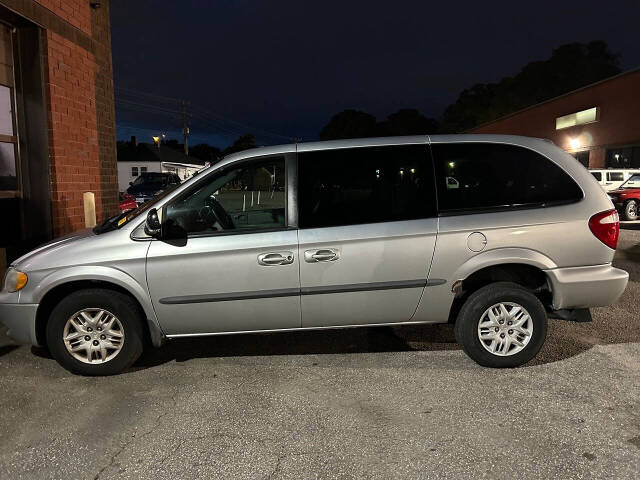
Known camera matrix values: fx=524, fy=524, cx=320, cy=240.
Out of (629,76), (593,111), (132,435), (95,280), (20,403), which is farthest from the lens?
(593,111)

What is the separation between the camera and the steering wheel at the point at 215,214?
4.16m

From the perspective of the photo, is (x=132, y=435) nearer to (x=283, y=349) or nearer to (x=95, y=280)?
(x=95, y=280)

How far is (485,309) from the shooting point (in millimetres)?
4172

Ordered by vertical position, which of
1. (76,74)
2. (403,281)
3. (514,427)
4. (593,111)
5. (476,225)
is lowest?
(514,427)

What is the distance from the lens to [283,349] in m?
4.77

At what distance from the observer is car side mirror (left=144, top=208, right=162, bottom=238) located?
397 centimetres

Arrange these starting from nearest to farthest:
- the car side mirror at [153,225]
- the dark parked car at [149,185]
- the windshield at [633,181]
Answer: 1. the car side mirror at [153,225]
2. the windshield at [633,181]
3. the dark parked car at [149,185]

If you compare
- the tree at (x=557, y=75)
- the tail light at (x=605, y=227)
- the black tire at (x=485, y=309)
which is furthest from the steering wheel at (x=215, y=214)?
the tree at (x=557, y=75)

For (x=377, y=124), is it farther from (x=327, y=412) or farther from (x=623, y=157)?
(x=327, y=412)

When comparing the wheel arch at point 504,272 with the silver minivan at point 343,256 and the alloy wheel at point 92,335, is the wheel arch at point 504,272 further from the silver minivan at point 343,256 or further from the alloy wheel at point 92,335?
the alloy wheel at point 92,335

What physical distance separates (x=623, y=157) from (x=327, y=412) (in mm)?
28647

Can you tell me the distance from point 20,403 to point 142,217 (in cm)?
158

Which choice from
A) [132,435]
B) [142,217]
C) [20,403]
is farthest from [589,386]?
[20,403]

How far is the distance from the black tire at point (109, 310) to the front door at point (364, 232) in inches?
52.9
